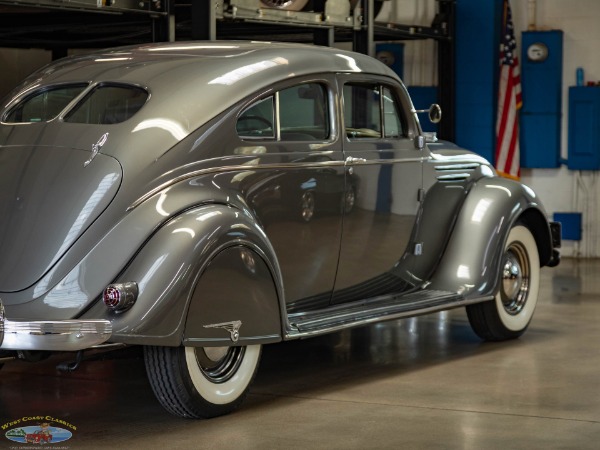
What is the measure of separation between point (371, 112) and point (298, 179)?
1076mm

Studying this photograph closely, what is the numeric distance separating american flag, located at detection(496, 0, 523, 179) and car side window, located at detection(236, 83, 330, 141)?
685 cm

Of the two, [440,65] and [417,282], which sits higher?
[440,65]

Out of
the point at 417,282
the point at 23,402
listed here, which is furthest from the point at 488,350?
the point at 23,402

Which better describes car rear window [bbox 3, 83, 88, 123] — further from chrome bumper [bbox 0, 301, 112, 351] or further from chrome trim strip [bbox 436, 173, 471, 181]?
chrome trim strip [bbox 436, 173, 471, 181]

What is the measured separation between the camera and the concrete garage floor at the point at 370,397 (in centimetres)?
497

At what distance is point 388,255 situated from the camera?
6.73 metres

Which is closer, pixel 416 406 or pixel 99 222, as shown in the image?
pixel 99 222

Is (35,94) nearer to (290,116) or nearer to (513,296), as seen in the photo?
(290,116)

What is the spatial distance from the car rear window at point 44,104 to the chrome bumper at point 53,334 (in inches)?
50.2

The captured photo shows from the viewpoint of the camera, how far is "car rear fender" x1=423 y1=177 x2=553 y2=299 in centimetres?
701

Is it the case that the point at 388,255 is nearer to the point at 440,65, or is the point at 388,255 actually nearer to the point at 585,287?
the point at 585,287

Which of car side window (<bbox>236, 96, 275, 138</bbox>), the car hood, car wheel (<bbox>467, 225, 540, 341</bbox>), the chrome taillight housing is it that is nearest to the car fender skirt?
the chrome taillight housing

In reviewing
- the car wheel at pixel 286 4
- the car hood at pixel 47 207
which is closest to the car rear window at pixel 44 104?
the car hood at pixel 47 207

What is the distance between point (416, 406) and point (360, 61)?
7.03 feet
